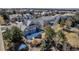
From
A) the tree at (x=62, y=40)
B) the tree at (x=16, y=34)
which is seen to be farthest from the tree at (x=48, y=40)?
the tree at (x=16, y=34)

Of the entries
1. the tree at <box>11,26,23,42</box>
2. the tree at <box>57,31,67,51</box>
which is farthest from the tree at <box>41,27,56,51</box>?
the tree at <box>11,26,23,42</box>

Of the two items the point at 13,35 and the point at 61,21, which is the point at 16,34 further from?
the point at 61,21

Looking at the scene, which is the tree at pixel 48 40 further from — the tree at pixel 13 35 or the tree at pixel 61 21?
the tree at pixel 13 35

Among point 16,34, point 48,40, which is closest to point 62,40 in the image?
point 48,40

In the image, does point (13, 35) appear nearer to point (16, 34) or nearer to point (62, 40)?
point (16, 34)

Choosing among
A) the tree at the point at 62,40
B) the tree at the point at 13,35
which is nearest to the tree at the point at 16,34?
the tree at the point at 13,35

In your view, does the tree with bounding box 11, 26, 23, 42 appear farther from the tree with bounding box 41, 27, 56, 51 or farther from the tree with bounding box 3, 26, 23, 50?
the tree with bounding box 41, 27, 56, 51

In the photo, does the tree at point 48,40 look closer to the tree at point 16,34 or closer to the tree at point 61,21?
the tree at point 61,21

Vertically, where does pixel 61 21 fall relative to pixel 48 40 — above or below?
above

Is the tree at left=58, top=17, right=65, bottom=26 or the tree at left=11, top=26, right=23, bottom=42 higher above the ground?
the tree at left=58, top=17, right=65, bottom=26

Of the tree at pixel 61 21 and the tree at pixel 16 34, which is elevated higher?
the tree at pixel 61 21

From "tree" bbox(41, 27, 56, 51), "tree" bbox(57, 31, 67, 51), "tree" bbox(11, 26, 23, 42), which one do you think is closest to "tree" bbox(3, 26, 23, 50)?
"tree" bbox(11, 26, 23, 42)
